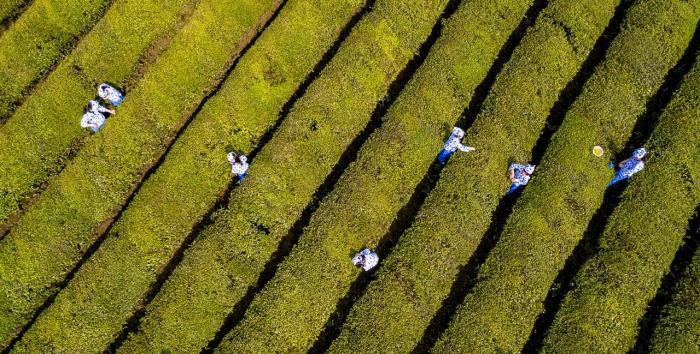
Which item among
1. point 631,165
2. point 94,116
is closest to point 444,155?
point 631,165

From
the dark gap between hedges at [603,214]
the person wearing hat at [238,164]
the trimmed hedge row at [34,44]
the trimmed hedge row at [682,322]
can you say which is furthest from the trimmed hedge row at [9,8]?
the trimmed hedge row at [682,322]

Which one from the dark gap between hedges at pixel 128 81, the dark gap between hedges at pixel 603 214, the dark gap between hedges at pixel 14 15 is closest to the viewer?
the dark gap between hedges at pixel 603 214

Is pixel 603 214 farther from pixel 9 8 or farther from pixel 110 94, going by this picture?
pixel 9 8

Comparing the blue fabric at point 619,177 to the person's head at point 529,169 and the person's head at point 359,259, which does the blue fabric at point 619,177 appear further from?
the person's head at point 359,259

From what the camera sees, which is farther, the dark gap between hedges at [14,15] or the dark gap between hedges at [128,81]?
the dark gap between hedges at [14,15]

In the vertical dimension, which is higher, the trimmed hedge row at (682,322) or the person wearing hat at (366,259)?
the trimmed hedge row at (682,322)

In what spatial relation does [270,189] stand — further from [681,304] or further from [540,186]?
[681,304]

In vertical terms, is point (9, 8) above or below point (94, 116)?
above
